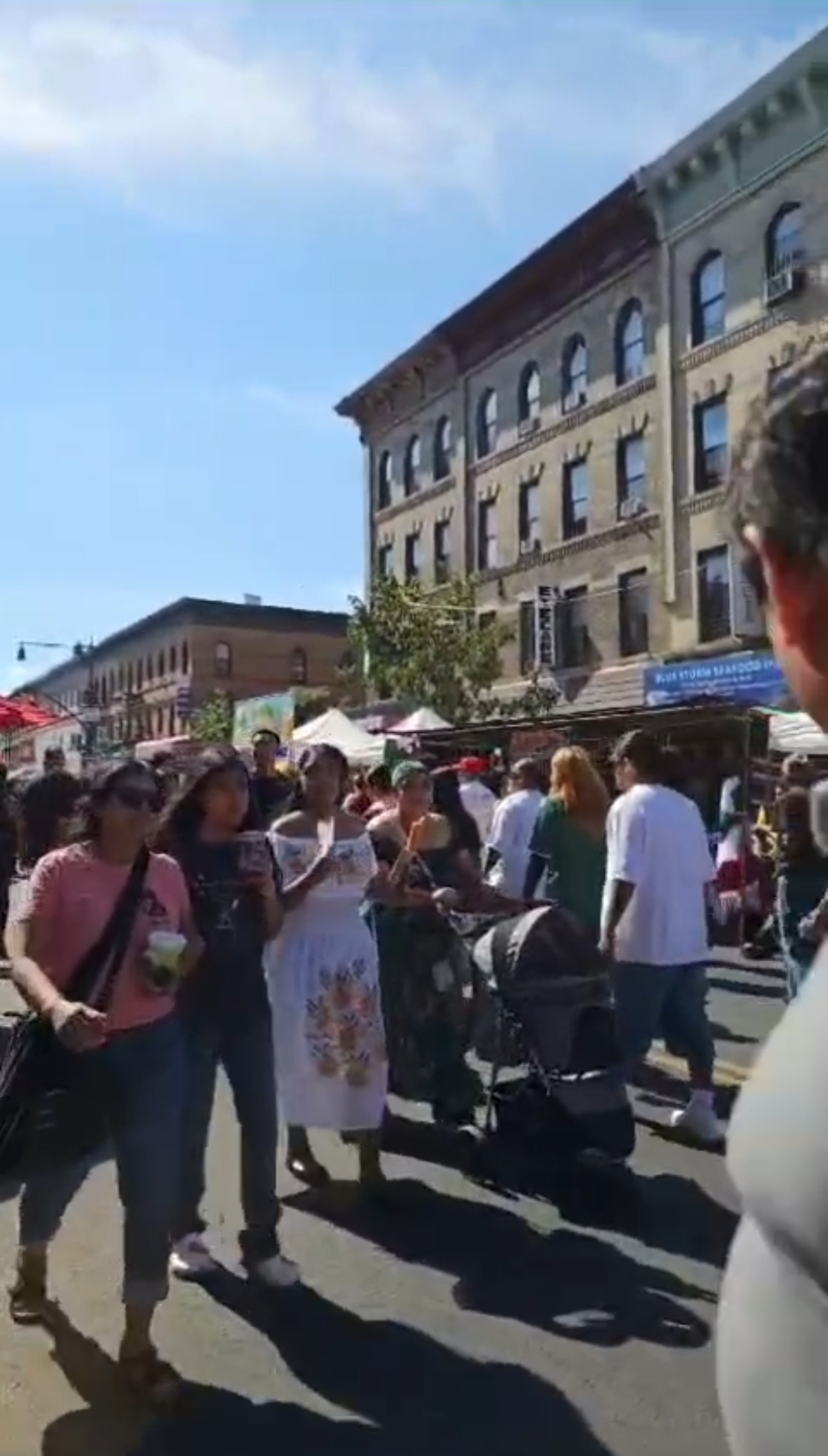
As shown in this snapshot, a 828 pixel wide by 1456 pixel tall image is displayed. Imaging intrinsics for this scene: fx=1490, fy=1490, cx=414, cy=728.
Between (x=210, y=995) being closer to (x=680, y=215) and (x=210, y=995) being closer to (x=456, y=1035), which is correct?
(x=456, y=1035)

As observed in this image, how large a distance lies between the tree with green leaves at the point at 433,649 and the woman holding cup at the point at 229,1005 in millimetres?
24019

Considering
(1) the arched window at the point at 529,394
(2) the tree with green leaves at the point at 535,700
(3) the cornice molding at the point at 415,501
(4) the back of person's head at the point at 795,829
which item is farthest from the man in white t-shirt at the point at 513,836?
(3) the cornice molding at the point at 415,501

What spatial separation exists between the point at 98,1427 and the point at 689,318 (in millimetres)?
24809

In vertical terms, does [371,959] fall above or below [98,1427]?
above

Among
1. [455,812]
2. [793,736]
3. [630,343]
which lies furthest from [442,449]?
[455,812]

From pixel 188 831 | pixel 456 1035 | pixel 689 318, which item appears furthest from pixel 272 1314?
pixel 689 318

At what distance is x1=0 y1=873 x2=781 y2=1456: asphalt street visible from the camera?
4102 millimetres

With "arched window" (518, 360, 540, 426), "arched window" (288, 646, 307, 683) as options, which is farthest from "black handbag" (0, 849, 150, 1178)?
"arched window" (288, 646, 307, 683)

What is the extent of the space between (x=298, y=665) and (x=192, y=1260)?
197ft

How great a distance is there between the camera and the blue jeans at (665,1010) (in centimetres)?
748

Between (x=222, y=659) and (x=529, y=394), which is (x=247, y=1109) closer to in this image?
(x=529, y=394)

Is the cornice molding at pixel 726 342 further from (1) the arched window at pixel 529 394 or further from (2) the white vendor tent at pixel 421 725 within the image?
(2) the white vendor tent at pixel 421 725

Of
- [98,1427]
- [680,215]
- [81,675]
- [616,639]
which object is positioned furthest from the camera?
[81,675]

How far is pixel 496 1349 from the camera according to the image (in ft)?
15.4
